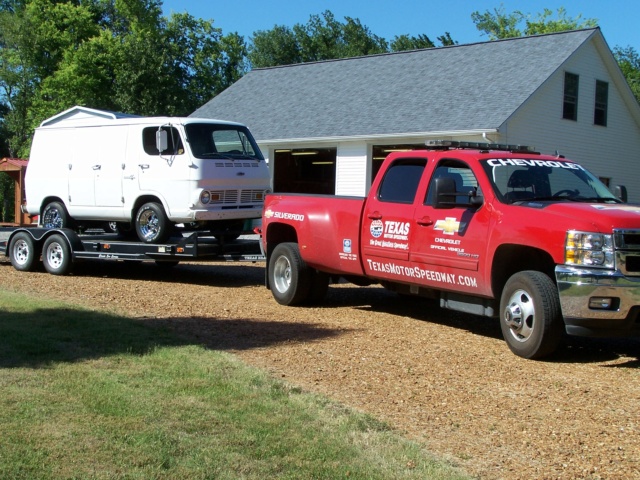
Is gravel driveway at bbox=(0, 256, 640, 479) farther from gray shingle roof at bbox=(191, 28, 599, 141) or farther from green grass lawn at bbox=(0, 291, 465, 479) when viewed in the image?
gray shingle roof at bbox=(191, 28, 599, 141)

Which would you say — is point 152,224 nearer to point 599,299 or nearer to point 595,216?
point 595,216

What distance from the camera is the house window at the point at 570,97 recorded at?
24734mm

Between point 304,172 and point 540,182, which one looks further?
point 304,172

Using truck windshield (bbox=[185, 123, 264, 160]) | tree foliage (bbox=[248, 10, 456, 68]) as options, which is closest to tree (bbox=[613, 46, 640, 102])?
tree foliage (bbox=[248, 10, 456, 68])

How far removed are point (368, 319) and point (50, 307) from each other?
13.4 feet

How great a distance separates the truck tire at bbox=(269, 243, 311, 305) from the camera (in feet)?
37.0

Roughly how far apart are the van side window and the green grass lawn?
19.5 ft

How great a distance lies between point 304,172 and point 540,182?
20.4 m

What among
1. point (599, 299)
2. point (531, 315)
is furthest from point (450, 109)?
point (599, 299)

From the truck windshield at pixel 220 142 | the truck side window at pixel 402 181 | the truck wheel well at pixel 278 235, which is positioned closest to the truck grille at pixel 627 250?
the truck side window at pixel 402 181

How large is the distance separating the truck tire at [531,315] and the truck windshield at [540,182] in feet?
3.20

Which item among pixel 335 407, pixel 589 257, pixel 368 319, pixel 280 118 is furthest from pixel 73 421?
pixel 280 118

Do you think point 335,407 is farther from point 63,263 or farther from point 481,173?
point 63,263

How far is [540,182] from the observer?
29.6 ft
